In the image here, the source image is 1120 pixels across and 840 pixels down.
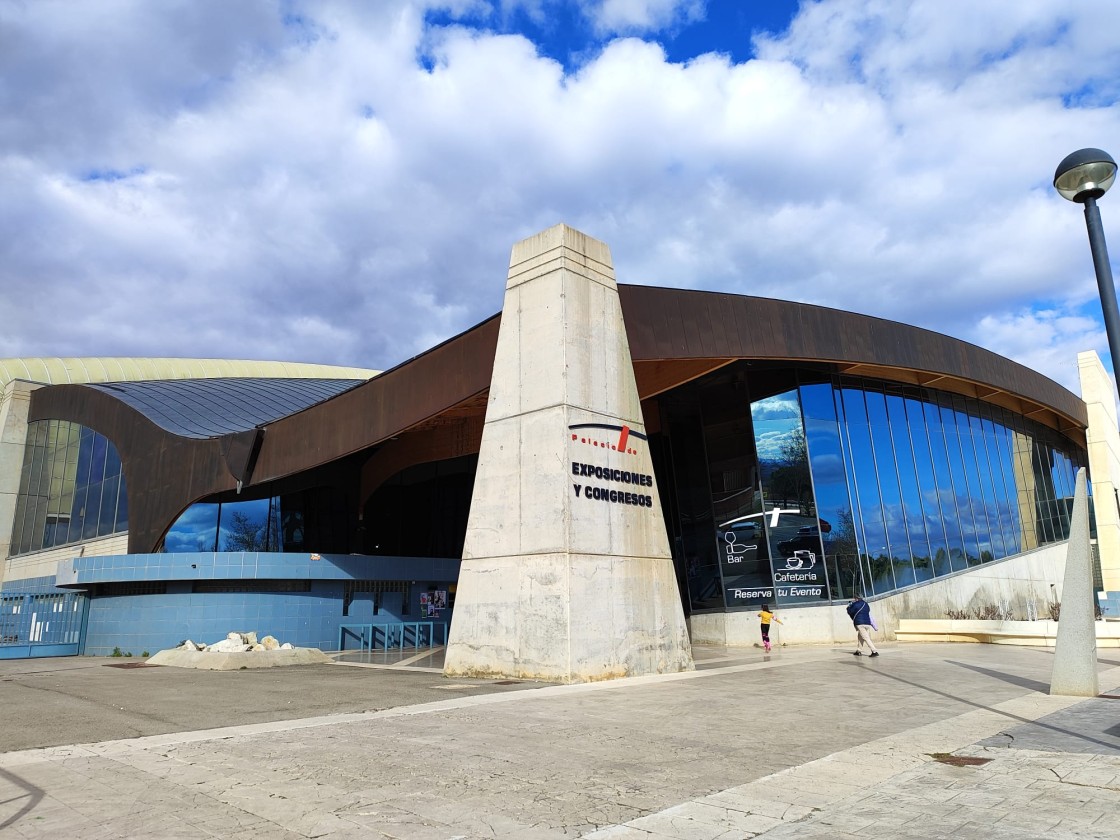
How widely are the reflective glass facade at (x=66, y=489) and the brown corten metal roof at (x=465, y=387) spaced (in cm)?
122

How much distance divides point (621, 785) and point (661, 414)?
2141cm

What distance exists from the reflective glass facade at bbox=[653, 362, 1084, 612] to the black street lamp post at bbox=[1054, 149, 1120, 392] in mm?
17348

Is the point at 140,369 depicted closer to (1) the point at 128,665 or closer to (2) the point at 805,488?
(1) the point at 128,665

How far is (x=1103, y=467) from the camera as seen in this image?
3916 cm

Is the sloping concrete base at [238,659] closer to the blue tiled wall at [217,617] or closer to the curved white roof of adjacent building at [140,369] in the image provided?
the blue tiled wall at [217,617]

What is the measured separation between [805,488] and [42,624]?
27.9 metres

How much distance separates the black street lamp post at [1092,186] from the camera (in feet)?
24.4

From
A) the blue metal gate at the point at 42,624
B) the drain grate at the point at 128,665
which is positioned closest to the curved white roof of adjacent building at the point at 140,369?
the blue metal gate at the point at 42,624

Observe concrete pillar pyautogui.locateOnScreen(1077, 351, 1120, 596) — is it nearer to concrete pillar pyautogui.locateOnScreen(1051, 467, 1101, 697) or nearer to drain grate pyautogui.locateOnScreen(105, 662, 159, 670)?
concrete pillar pyautogui.locateOnScreen(1051, 467, 1101, 697)

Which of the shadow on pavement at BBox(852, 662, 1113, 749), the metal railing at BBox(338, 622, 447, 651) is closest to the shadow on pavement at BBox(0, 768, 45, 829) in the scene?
the shadow on pavement at BBox(852, 662, 1113, 749)

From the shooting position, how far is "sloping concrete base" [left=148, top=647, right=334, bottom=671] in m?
19.4

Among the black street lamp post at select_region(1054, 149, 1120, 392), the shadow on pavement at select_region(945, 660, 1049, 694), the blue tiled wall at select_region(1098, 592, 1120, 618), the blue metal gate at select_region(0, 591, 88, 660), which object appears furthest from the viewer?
the blue tiled wall at select_region(1098, 592, 1120, 618)

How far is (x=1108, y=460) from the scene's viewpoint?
129 feet

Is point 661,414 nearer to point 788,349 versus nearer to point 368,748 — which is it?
point 788,349
